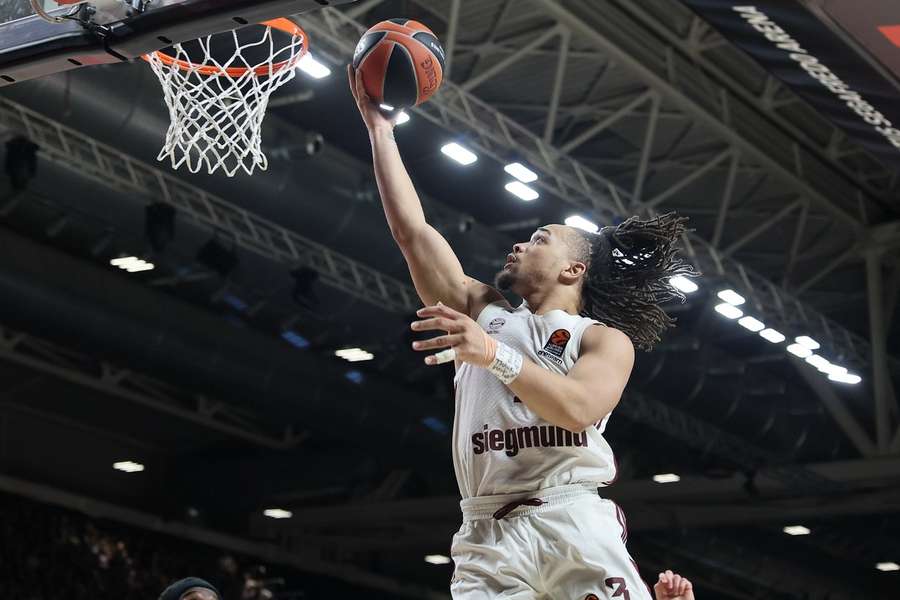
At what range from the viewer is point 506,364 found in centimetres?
315

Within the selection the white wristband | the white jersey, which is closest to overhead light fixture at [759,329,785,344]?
the white jersey

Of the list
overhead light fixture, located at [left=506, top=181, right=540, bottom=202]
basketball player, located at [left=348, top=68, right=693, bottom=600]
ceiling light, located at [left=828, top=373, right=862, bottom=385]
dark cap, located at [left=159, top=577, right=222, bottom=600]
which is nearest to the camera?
basketball player, located at [left=348, top=68, right=693, bottom=600]

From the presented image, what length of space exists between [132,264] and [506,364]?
1038 centimetres

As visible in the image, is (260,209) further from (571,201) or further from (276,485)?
(276,485)

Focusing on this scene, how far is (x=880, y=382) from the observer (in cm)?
1437

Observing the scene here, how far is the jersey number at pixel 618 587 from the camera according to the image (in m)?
3.38

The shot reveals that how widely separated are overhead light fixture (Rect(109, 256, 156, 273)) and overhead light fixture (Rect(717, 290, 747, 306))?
5686mm

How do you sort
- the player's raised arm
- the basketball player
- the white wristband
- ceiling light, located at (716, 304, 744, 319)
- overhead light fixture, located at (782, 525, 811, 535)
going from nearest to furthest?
the white wristband < the basketball player < the player's raised arm < ceiling light, located at (716, 304, 744, 319) < overhead light fixture, located at (782, 525, 811, 535)

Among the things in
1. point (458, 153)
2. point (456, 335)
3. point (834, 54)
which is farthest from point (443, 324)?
point (458, 153)

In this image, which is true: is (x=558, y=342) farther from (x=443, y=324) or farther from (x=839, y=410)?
(x=839, y=410)

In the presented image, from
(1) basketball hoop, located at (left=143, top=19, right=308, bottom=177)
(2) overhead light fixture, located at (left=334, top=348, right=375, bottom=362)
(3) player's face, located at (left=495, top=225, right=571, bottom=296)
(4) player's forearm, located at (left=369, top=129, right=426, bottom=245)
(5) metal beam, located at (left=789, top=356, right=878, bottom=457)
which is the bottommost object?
(3) player's face, located at (left=495, top=225, right=571, bottom=296)

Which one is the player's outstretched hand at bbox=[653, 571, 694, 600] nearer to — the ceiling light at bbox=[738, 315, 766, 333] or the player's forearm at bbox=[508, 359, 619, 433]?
the player's forearm at bbox=[508, 359, 619, 433]

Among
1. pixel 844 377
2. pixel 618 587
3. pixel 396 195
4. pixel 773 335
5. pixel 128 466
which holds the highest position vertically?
pixel 128 466

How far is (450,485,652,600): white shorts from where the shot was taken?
340cm
